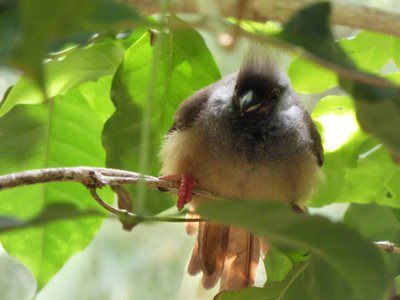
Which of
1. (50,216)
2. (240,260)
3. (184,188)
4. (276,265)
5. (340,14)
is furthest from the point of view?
(240,260)

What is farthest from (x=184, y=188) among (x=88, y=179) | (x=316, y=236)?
(x=316, y=236)

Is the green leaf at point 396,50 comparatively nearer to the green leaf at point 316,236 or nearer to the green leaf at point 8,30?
the green leaf at point 316,236

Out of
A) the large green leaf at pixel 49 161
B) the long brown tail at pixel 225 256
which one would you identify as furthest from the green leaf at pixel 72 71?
the long brown tail at pixel 225 256

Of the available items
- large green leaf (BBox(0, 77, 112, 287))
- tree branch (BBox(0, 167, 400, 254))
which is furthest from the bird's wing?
large green leaf (BBox(0, 77, 112, 287))

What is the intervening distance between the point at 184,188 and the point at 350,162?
499 mm

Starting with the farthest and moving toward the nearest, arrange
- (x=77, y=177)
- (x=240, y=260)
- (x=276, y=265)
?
(x=240, y=260)
(x=276, y=265)
(x=77, y=177)

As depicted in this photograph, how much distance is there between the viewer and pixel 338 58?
2.77 ft

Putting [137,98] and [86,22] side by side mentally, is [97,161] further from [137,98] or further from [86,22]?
[86,22]

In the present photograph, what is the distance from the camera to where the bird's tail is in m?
2.19

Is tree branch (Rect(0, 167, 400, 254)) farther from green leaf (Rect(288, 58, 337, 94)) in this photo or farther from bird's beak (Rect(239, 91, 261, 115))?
bird's beak (Rect(239, 91, 261, 115))

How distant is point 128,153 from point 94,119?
20cm

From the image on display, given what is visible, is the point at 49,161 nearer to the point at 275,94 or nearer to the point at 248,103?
the point at 248,103

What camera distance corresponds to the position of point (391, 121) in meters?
0.85

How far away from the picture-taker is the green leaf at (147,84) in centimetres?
178
